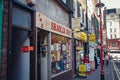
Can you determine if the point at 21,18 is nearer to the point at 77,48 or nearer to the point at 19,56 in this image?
the point at 19,56

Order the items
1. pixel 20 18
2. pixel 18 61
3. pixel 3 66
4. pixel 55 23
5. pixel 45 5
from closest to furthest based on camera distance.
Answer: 1. pixel 3 66
2. pixel 20 18
3. pixel 18 61
4. pixel 45 5
5. pixel 55 23

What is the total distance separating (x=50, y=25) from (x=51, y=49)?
4.26 feet

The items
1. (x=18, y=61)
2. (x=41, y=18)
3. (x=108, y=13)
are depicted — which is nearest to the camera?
(x=18, y=61)

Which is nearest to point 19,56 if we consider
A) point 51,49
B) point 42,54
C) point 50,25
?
point 42,54

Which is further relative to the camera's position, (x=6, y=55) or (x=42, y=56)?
(x=42, y=56)

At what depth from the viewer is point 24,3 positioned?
9766 millimetres

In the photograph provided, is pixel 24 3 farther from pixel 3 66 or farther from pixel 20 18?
pixel 3 66

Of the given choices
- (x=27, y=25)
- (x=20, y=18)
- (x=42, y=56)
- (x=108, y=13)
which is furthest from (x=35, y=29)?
(x=108, y=13)

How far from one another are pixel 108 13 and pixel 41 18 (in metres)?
107

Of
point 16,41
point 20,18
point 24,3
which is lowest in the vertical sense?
point 16,41

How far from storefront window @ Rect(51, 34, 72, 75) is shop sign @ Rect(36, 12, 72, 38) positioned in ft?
1.02

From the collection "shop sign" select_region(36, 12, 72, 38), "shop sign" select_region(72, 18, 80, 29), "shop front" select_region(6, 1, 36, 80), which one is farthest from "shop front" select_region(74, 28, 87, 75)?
"shop front" select_region(6, 1, 36, 80)

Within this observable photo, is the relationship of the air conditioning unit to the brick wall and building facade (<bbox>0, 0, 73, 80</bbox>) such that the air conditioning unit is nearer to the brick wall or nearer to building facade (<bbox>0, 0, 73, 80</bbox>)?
building facade (<bbox>0, 0, 73, 80</bbox>)

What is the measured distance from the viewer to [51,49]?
13.4m
